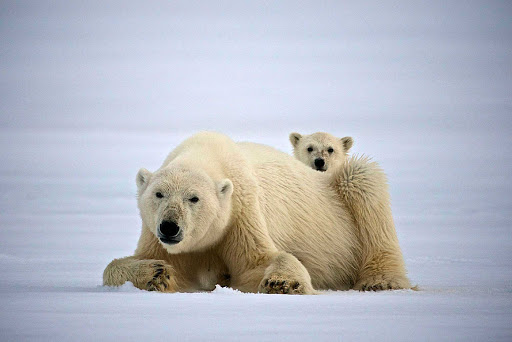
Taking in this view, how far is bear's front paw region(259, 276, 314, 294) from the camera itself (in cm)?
536

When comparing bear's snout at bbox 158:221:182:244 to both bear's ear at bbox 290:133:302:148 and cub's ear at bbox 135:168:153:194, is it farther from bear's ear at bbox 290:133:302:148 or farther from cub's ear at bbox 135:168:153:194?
bear's ear at bbox 290:133:302:148

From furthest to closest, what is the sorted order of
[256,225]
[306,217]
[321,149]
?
1. [321,149]
2. [306,217]
3. [256,225]

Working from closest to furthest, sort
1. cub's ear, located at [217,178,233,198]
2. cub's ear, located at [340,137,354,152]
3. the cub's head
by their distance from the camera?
1. cub's ear, located at [217,178,233,198]
2. the cub's head
3. cub's ear, located at [340,137,354,152]

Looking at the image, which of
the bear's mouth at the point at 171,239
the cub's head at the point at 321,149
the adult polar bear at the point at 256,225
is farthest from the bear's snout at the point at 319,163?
the bear's mouth at the point at 171,239

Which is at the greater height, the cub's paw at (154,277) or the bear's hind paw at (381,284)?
the bear's hind paw at (381,284)

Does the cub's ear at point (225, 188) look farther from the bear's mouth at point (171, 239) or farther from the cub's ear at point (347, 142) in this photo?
the cub's ear at point (347, 142)

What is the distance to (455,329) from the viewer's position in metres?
3.65

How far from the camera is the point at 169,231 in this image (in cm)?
533

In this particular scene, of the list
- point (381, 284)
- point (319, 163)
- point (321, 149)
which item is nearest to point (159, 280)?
point (381, 284)

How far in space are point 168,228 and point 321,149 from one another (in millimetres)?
5411

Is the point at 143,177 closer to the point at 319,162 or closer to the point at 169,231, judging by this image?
the point at 169,231

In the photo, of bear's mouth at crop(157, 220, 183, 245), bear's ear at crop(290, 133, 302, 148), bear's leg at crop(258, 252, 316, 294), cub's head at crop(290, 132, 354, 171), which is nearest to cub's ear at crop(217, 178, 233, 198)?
bear's mouth at crop(157, 220, 183, 245)

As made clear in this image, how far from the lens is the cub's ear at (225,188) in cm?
573

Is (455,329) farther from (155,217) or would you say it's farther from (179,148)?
(179,148)
